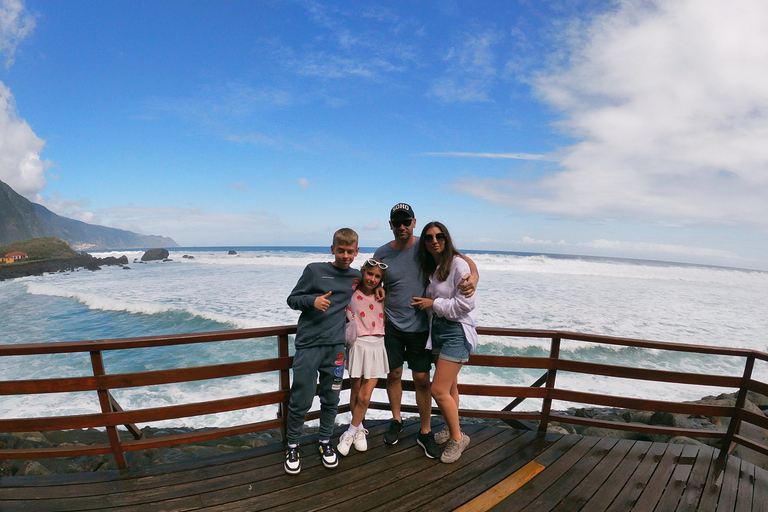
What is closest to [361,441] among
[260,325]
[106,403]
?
[106,403]

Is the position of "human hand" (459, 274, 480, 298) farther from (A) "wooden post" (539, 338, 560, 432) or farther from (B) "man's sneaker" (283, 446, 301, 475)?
(B) "man's sneaker" (283, 446, 301, 475)

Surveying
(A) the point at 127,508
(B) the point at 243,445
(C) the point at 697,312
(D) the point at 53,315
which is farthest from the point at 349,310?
(C) the point at 697,312

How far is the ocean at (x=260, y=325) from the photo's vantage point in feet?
24.9

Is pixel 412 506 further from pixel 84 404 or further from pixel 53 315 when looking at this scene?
pixel 53 315

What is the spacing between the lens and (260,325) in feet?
41.5

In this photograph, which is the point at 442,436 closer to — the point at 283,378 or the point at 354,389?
the point at 354,389

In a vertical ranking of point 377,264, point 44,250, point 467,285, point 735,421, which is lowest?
point 44,250

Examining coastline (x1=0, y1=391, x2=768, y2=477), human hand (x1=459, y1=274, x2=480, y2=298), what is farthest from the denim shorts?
coastline (x1=0, y1=391, x2=768, y2=477)

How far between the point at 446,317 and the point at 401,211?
0.94 metres

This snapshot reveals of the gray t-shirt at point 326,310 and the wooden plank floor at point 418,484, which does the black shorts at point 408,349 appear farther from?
the wooden plank floor at point 418,484

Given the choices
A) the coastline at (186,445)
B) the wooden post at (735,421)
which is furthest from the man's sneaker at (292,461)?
the wooden post at (735,421)

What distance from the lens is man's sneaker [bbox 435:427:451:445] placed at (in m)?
3.16

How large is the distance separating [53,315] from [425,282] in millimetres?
18233

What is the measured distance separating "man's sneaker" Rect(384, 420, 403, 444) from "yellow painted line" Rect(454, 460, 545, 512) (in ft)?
2.79
